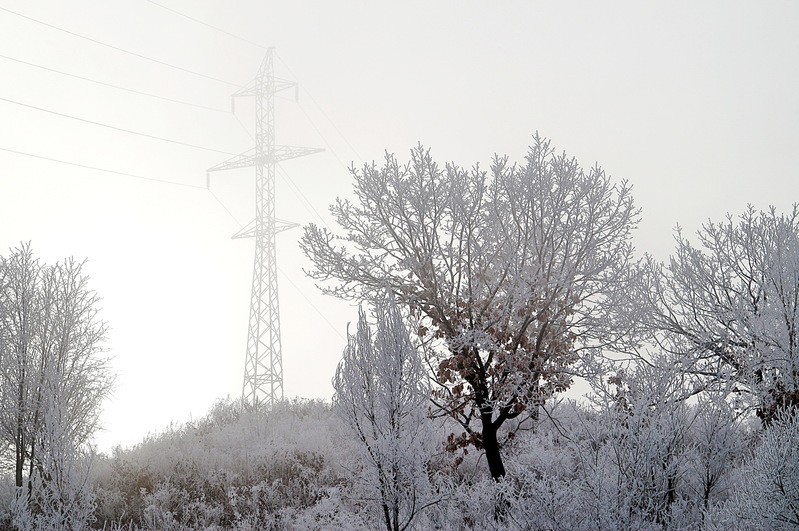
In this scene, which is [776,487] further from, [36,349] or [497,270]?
[36,349]

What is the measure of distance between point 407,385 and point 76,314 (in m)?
12.7

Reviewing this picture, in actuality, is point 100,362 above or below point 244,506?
above

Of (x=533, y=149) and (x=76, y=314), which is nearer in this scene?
(x=533, y=149)

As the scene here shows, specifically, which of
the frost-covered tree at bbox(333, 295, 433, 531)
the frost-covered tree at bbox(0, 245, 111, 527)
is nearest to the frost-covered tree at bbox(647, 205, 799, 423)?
the frost-covered tree at bbox(333, 295, 433, 531)

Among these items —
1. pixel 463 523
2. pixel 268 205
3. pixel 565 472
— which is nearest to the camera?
pixel 463 523

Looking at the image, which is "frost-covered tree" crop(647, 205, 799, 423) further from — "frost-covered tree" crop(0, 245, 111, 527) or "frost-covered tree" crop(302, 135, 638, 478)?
"frost-covered tree" crop(0, 245, 111, 527)

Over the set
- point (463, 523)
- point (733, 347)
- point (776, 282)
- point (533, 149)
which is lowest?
point (463, 523)

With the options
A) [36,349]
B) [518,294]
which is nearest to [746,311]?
[518,294]

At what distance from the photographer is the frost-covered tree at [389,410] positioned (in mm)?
8930

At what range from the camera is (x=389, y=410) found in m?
9.08

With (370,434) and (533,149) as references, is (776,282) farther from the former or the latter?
(370,434)

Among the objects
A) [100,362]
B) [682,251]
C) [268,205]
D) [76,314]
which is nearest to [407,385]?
[682,251]

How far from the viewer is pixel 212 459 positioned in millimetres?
17172

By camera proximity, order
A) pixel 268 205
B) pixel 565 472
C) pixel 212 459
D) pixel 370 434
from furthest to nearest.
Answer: pixel 268 205, pixel 212 459, pixel 565 472, pixel 370 434
